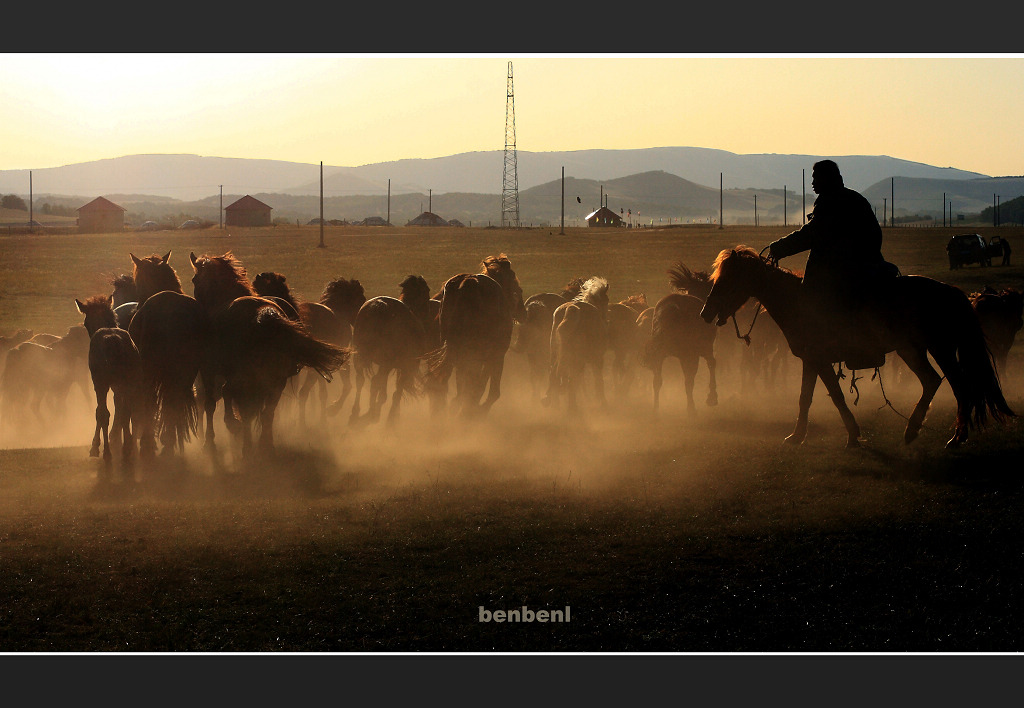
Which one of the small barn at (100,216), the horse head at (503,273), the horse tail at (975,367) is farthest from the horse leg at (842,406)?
the small barn at (100,216)

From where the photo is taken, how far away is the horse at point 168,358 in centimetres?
1240

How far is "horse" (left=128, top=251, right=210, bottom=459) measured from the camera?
40.7ft

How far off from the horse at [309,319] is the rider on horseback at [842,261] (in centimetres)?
767

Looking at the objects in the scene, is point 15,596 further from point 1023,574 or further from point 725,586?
point 1023,574

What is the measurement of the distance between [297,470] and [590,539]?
4738 millimetres

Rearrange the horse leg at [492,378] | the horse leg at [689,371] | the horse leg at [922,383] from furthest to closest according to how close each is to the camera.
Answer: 1. the horse leg at [689,371]
2. the horse leg at [492,378]
3. the horse leg at [922,383]

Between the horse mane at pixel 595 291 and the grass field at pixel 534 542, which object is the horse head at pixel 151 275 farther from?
the horse mane at pixel 595 291

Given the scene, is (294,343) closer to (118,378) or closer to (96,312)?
(118,378)

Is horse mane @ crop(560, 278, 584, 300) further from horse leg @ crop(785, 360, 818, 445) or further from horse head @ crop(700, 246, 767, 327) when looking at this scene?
horse leg @ crop(785, 360, 818, 445)

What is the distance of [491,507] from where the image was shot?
985cm

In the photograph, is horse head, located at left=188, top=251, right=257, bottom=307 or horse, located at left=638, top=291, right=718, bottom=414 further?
horse, located at left=638, top=291, right=718, bottom=414

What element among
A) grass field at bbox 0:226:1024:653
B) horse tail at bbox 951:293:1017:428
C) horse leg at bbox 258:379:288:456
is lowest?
grass field at bbox 0:226:1024:653

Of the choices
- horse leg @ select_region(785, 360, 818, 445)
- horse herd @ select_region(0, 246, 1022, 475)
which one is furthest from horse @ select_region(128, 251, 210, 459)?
horse leg @ select_region(785, 360, 818, 445)

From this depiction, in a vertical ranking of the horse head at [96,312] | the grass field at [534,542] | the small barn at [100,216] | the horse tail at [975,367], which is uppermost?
the small barn at [100,216]
